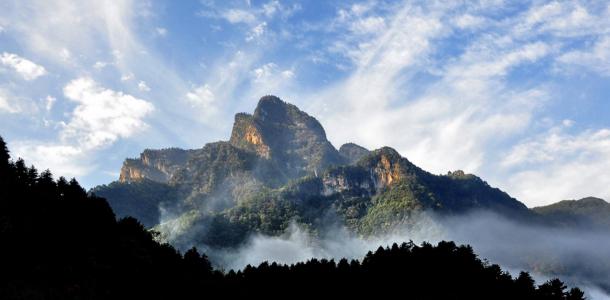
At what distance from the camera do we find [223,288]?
330ft

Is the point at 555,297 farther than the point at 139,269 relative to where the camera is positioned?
Yes

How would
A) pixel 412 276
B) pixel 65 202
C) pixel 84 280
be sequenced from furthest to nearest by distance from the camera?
1. pixel 412 276
2. pixel 65 202
3. pixel 84 280

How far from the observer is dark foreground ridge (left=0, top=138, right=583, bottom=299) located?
81750 mm

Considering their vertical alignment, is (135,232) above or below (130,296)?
above

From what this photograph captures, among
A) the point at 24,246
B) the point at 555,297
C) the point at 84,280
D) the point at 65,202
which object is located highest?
the point at 65,202

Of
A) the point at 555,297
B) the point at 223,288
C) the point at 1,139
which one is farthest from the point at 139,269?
the point at 555,297

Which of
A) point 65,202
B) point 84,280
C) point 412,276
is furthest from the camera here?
point 412,276

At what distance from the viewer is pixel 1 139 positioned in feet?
373

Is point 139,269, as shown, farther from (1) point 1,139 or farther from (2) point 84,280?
(1) point 1,139

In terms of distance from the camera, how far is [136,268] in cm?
9194

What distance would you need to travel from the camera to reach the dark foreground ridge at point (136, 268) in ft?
268

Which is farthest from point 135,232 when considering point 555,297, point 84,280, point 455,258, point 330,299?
point 555,297

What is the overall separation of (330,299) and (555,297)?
39221 millimetres

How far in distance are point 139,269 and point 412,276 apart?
4901 centimetres
